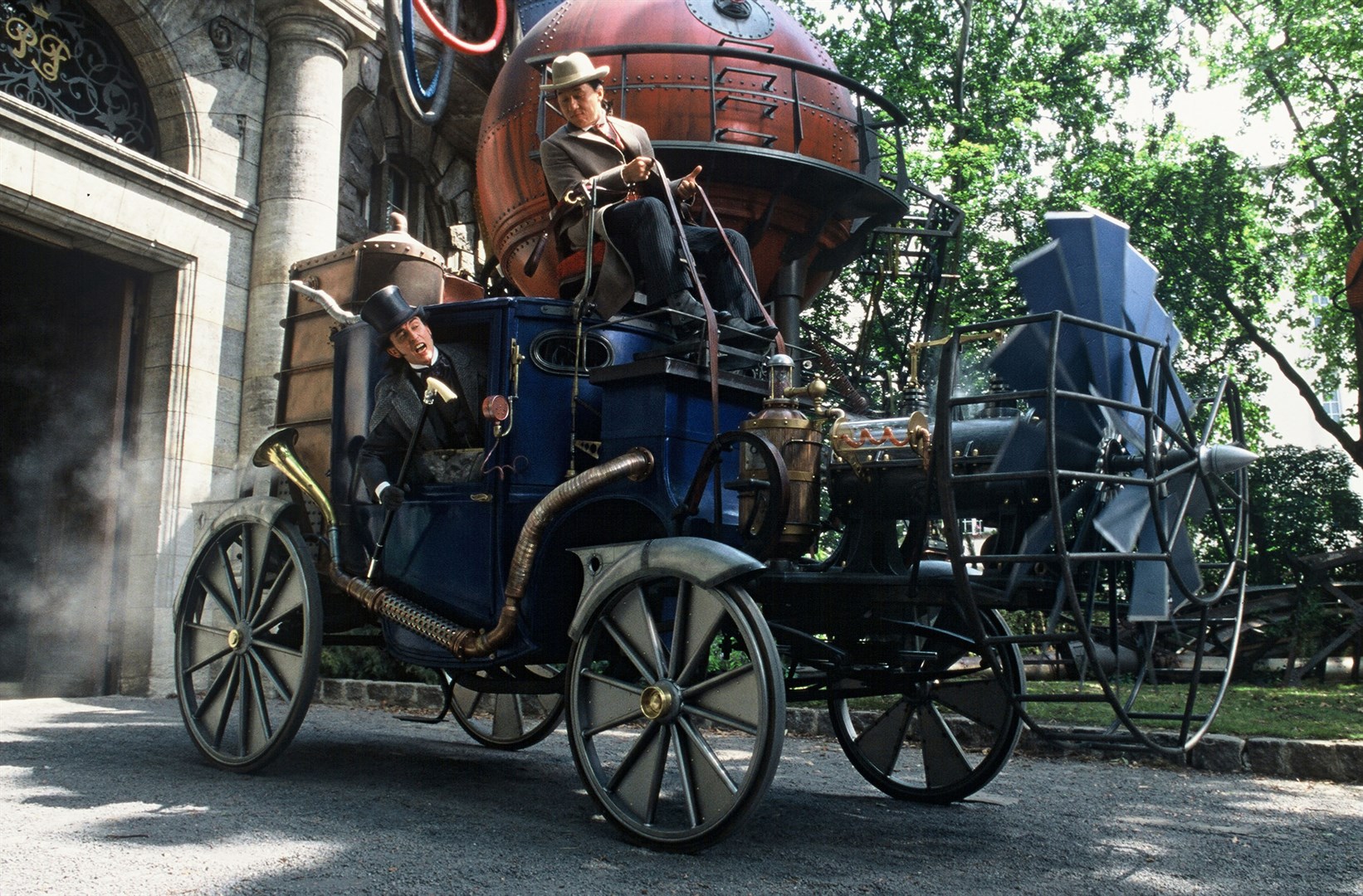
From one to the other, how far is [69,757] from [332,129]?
820cm

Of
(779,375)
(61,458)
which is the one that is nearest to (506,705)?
(779,375)

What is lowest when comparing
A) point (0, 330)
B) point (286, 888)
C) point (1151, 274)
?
point (286, 888)

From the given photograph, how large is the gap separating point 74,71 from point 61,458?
415 centimetres

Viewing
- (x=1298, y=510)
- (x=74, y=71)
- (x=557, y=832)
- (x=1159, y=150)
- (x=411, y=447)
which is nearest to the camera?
(x=557, y=832)

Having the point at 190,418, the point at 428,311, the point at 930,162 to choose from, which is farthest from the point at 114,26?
the point at 930,162

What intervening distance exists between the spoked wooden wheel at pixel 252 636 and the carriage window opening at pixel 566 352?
1.62 m

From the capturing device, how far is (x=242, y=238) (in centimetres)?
1230

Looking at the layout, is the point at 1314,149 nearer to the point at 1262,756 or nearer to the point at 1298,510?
the point at 1298,510

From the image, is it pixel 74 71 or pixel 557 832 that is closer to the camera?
pixel 557 832

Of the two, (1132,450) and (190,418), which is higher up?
(190,418)

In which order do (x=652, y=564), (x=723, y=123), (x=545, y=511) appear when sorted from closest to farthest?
(x=652, y=564) < (x=545, y=511) < (x=723, y=123)

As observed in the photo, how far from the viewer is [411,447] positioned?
5.79 m

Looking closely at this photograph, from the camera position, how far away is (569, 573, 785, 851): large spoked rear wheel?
420cm

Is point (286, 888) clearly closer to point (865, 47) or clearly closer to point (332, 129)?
point (332, 129)
